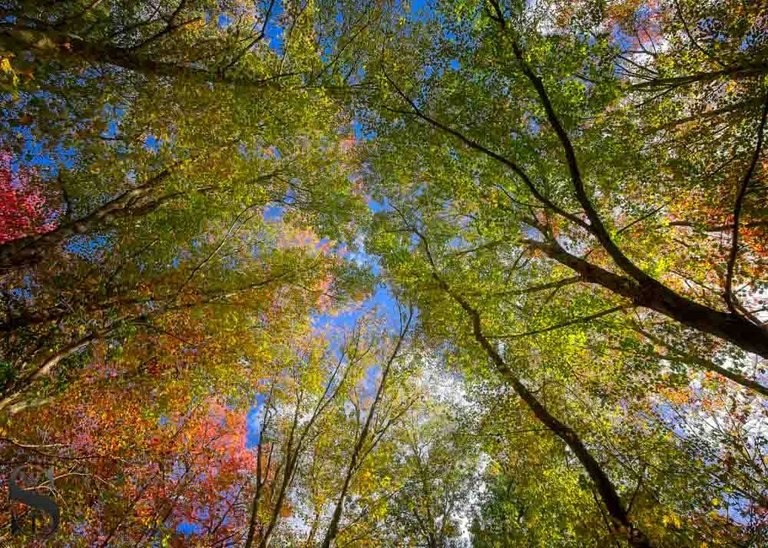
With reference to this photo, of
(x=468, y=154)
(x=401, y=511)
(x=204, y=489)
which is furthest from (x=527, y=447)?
(x=204, y=489)

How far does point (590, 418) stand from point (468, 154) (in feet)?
18.4

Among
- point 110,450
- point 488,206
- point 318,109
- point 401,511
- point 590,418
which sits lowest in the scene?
point 110,450

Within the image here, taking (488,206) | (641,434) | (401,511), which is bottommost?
(401,511)

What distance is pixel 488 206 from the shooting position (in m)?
5.44

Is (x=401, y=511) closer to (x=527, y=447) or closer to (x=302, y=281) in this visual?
(x=527, y=447)

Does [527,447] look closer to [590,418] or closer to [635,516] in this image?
[590,418]

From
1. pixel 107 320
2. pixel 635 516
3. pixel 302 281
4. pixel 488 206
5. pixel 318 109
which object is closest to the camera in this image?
pixel 635 516

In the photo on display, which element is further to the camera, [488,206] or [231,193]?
[231,193]

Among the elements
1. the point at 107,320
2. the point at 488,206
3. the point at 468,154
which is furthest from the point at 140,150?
the point at 488,206

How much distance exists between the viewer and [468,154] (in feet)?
18.4

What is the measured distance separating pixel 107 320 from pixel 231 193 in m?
3.04

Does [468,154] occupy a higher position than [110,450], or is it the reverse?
[468,154]

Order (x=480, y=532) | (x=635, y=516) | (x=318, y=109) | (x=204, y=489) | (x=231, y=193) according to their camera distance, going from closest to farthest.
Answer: (x=635, y=516) < (x=318, y=109) < (x=231, y=193) < (x=480, y=532) < (x=204, y=489)

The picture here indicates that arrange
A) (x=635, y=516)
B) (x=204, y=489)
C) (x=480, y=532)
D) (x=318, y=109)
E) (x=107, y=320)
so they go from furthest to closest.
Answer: (x=204, y=489) → (x=480, y=532) → (x=318, y=109) → (x=107, y=320) → (x=635, y=516)
